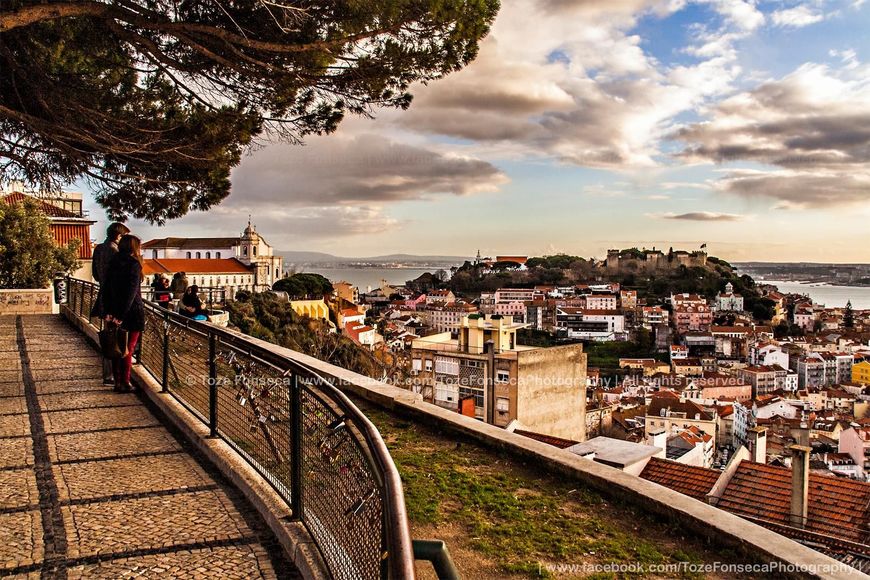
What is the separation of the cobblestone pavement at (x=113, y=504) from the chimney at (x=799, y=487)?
7.42 metres

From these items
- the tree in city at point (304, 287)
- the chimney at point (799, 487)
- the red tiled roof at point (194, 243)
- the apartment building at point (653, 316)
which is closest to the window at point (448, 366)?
the chimney at point (799, 487)

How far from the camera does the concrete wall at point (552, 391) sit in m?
17.2

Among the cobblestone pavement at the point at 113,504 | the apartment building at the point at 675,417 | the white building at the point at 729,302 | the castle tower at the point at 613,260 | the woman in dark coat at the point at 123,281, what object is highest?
the castle tower at the point at 613,260

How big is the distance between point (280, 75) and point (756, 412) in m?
53.4

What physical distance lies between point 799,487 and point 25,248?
69.6 ft

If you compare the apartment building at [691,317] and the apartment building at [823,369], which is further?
the apartment building at [691,317]

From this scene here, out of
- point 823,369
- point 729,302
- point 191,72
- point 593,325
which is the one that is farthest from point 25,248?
point 729,302

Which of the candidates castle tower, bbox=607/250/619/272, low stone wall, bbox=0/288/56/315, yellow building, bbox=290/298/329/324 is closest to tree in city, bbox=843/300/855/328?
castle tower, bbox=607/250/619/272

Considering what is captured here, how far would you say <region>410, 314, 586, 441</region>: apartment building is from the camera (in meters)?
17.1

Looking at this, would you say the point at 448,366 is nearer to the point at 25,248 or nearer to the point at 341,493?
the point at 25,248

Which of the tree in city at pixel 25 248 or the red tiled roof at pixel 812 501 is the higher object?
the tree in city at pixel 25 248

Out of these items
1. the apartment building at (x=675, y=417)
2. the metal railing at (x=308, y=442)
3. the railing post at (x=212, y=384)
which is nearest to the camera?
the metal railing at (x=308, y=442)

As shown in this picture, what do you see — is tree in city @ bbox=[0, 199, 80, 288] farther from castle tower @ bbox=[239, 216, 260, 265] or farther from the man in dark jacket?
castle tower @ bbox=[239, 216, 260, 265]

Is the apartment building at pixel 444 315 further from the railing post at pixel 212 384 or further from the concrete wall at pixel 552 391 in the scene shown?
the railing post at pixel 212 384
